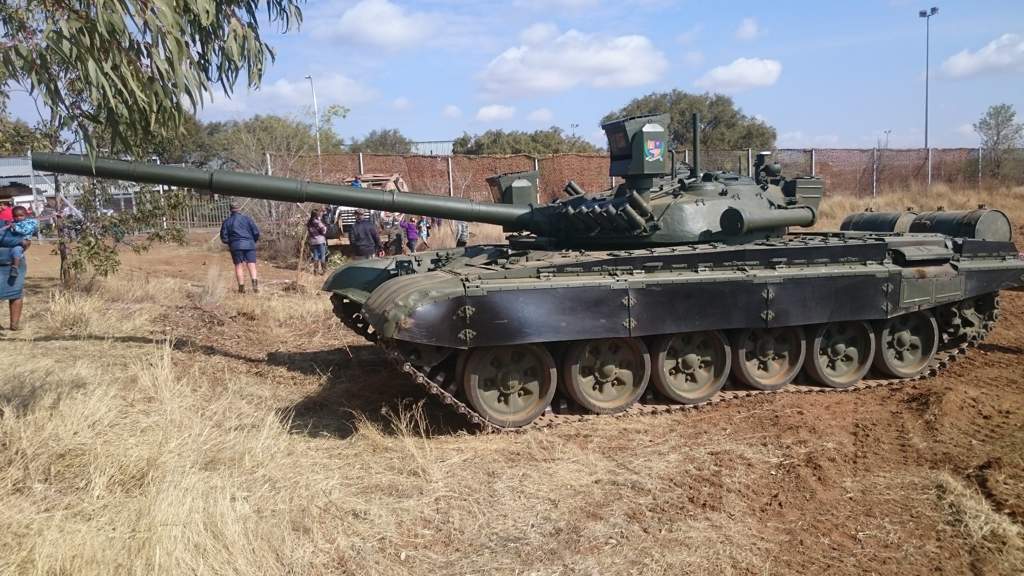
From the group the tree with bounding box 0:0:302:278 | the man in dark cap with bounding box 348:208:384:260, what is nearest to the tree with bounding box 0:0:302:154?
the tree with bounding box 0:0:302:278

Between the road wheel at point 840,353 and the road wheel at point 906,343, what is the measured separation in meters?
0.16

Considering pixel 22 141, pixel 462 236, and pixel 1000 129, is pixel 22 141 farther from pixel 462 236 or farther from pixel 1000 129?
pixel 1000 129

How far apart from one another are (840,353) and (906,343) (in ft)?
2.97

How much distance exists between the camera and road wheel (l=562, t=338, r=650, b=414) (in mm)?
6922

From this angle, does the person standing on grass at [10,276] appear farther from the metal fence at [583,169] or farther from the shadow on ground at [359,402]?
the metal fence at [583,169]

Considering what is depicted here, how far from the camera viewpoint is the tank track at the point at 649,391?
6352mm

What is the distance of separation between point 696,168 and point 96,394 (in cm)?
606

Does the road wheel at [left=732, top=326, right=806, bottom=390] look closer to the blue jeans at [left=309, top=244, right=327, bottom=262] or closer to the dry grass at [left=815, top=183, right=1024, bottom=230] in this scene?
the blue jeans at [left=309, top=244, right=327, bottom=262]

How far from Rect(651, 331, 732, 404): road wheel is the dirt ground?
0.39m

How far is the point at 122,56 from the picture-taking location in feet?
13.1

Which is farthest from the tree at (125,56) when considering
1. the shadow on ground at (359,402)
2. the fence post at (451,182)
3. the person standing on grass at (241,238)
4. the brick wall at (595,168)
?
the fence post at (451,182)

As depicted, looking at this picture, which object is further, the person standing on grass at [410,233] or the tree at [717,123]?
the tree at [717,123]

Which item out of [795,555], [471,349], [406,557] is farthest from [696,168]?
[406,557]

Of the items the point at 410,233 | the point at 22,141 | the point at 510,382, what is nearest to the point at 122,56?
the point at 510,382
